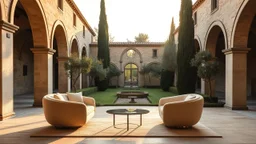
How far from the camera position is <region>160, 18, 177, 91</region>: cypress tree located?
18922 millimetres

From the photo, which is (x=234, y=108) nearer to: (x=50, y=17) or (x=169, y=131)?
(x=169, y=131)

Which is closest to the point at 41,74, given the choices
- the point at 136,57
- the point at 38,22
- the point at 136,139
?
the point at 38,22

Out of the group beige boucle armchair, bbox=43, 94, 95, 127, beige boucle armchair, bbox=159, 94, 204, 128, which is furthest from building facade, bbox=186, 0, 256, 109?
beige boucle armchair, bbox=43, 94, 95, 127

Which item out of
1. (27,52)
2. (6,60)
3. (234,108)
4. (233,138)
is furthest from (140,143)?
(27,52)

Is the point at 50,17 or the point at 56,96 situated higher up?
the point at 50,17

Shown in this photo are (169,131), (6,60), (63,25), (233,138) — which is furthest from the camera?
(63,25)

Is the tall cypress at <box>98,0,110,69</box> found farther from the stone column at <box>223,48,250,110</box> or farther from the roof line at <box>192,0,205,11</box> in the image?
the stone column at <box>223,48,250,110</box>

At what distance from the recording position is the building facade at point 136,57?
25844 mm

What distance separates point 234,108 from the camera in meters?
9.56

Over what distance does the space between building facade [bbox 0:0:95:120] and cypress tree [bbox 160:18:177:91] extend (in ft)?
24.4

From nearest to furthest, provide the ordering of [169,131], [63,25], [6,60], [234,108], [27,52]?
[169,131], [6,60], [234,108], [63,25], [27,52]

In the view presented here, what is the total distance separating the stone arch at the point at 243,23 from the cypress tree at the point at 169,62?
9.32 meters

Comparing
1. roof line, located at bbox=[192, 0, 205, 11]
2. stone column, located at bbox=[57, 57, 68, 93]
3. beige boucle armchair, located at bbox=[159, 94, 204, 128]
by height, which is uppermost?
roof line, located at bbox=[192, 0, 205, 11]

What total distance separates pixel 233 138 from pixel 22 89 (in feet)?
53.3
